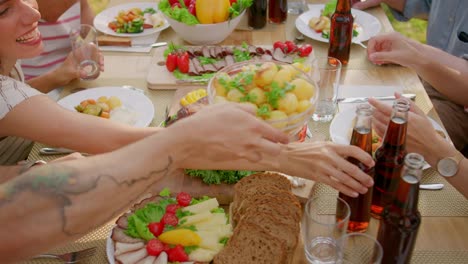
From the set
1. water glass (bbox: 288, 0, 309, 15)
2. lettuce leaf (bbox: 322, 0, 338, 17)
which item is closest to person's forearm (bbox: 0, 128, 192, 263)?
lettuce leaf (bbox: 322, 0, 338, 17)

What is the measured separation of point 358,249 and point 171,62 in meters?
1.39

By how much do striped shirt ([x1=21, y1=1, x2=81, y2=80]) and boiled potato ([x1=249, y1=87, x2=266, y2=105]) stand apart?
163 centimetres

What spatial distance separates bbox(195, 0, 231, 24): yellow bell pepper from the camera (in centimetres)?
246

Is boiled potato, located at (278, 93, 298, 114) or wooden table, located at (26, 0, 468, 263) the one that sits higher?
boiled potato, located at (278, 93, 298, 114)

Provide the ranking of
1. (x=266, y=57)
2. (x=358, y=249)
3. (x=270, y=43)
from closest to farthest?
(x=358, y=249) → (x=266, y=57) → (x=270, y=43)

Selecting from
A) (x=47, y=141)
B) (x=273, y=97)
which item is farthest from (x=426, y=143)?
(x=47, y=141)

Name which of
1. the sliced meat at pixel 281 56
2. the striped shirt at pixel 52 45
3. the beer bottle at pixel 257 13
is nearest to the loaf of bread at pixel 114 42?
the striped shirt at pixel 52 45

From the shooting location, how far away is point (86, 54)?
230cm

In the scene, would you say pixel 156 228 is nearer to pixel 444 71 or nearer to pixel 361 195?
pixel 361 195

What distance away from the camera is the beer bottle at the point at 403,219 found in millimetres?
1145

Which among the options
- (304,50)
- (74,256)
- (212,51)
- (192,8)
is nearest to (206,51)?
(212,51)

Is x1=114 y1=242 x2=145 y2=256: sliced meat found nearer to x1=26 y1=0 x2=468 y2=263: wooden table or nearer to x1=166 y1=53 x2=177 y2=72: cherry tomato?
x1=26 y1=0 x2=468 y2=263: wooden table

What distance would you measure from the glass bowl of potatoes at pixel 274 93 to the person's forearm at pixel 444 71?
2.15 feet

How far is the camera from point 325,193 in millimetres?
1635
